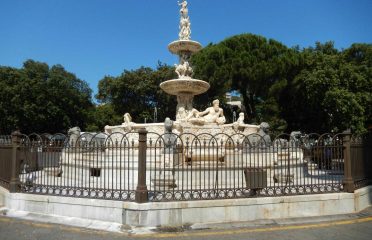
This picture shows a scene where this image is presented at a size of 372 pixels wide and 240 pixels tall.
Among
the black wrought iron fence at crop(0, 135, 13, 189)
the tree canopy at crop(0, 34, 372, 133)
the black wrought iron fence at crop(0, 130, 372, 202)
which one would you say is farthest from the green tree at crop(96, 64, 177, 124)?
the black wrought iron fence at crop(0, 130, 372, 202)

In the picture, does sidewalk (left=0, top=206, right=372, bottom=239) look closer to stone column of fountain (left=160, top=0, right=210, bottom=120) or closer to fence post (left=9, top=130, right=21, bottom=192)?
fence post (left=9, top=130, right=21, bottom=192)

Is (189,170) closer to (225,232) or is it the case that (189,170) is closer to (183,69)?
(225,232)

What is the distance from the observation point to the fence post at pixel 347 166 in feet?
31.2

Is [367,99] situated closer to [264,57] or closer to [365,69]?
[365,69]

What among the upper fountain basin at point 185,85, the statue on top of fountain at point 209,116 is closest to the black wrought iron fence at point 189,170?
the statue on top of fountain at point 209,116

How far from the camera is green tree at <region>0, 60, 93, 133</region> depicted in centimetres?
4156

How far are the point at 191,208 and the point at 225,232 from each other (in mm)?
988

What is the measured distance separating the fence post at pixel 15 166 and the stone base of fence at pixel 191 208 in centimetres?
26

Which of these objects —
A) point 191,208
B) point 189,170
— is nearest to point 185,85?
point 189,170

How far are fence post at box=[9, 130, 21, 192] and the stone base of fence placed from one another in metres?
0.26

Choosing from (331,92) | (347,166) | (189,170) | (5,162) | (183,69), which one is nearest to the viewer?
(347,166)

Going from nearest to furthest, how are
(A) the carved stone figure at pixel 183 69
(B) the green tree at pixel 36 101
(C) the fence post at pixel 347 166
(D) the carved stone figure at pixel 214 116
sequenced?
(C) the fence post at pixel 347 166 < (D) the carved stone figure at pixel 214 116 < (A) the carved stone figure at pixel 183 69 < (B) the green tree at pixel 36 101

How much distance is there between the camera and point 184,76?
19766mm

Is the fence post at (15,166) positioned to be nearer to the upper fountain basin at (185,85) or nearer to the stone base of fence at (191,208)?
the stone base of fence at (191,208)
